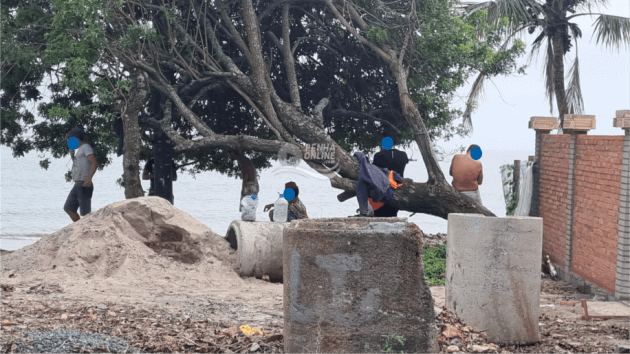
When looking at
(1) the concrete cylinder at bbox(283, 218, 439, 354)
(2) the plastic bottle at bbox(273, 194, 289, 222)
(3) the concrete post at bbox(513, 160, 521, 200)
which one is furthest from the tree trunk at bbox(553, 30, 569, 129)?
(1) the concrete cylinder at bbox(283, 218, 439, 354)

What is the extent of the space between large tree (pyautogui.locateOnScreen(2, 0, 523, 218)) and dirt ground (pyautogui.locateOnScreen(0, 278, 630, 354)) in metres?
6.00

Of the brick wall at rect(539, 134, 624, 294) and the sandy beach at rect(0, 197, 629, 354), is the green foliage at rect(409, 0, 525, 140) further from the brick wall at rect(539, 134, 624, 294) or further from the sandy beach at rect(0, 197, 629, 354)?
the sandy beach at rect(0, 197, 629, 354)

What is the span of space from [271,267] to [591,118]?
5.67 m

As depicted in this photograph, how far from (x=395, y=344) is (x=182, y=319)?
8.65 ft

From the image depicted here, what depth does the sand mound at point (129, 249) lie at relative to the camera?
31.7 ft

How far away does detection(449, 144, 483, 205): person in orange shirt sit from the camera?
43.5 feet

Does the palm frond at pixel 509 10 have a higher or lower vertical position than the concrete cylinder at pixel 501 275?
higher

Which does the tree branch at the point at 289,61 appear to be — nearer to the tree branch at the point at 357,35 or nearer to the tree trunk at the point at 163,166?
the tree branch at the point at 357,35

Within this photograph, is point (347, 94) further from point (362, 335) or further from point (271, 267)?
point (362, 335)

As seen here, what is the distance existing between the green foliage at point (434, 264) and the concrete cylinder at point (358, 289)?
539 centimetres

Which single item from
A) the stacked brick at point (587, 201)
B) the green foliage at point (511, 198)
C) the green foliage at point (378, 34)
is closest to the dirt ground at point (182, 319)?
the stacked brick at point (587, 201)

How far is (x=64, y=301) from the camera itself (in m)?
7.81

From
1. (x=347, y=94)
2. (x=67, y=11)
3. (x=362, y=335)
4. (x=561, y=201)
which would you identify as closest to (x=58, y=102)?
(x=67, y=11)

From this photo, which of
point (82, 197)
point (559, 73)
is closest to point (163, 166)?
point (82, 197)
